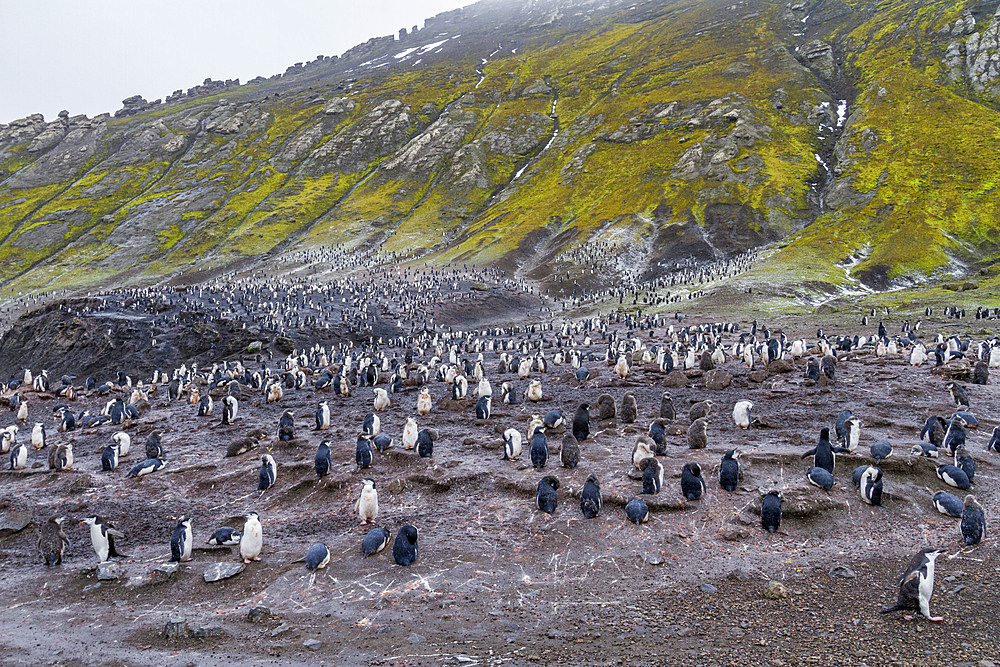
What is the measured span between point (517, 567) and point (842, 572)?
202 inches

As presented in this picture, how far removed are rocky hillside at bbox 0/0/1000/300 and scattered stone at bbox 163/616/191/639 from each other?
176ft

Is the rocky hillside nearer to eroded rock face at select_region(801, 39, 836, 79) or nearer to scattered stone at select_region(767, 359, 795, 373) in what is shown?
eroded rock face at select_region(801, 39, 836, 79)

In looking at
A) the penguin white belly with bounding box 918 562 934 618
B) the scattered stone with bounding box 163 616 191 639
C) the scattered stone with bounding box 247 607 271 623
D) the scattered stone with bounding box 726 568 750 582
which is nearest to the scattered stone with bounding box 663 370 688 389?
the scattered stone with bounding box 726 568 750 582

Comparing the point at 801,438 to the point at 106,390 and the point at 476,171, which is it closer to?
the point at 106,390

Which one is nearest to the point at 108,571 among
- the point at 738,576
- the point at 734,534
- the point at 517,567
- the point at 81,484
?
the point at 81,484

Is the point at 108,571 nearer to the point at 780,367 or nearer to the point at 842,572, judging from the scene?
the point at 842,572

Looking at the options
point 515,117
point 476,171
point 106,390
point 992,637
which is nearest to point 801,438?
point 992,637

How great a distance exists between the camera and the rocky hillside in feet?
235

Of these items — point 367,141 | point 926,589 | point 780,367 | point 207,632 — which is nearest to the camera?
point 926,589

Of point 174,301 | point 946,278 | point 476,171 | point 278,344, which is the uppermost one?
point 476,171

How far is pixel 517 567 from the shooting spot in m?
10.2

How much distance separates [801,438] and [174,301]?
45.3 metres

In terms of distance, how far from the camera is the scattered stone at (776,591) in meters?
8.85

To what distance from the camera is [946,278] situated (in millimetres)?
55812
